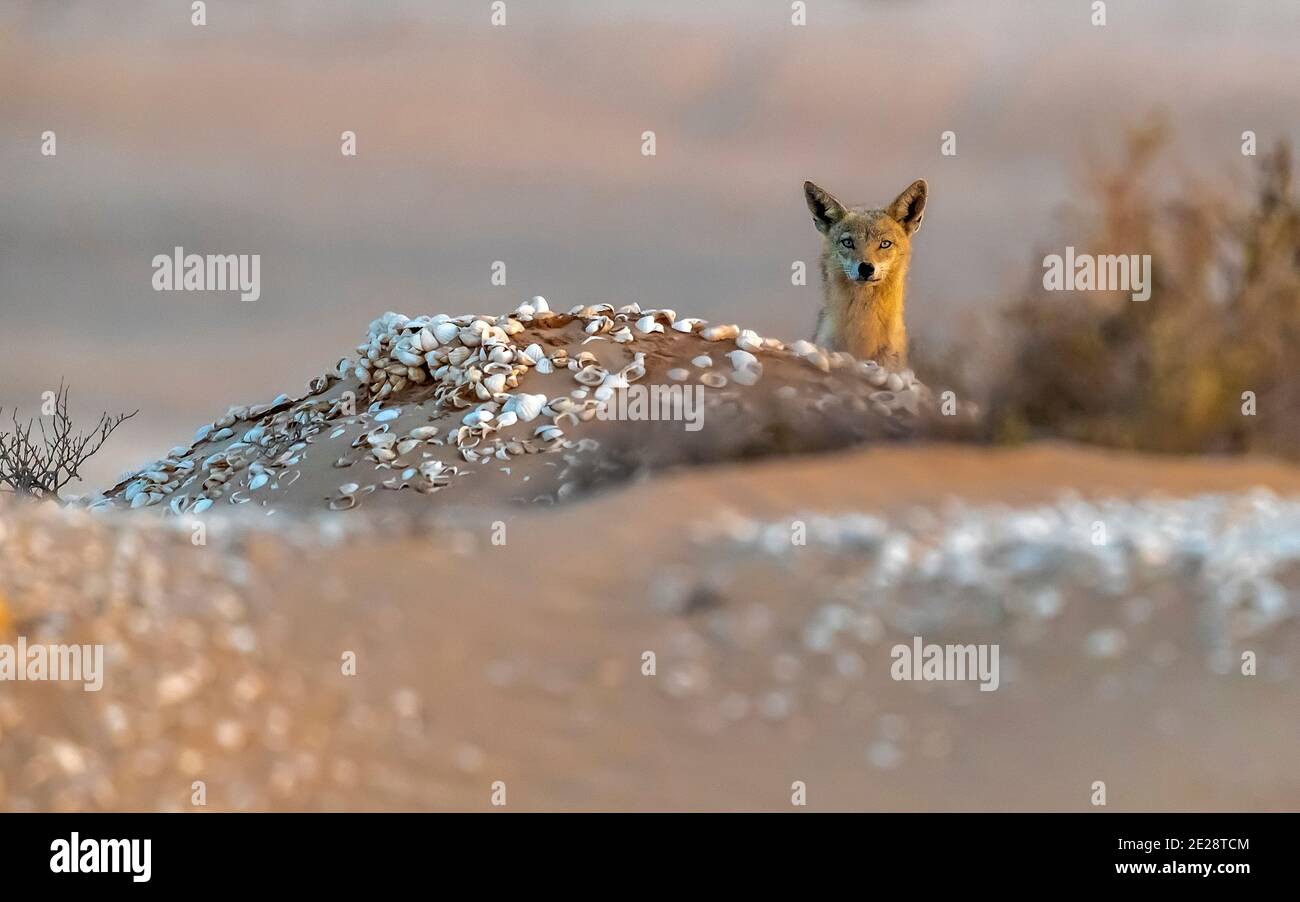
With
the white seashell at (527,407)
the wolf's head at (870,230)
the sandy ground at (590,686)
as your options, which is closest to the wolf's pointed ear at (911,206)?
the wolf's head at (870,230)

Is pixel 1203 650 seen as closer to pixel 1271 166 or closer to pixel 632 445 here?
pixel 632 445

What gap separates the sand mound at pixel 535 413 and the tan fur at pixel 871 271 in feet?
1.88

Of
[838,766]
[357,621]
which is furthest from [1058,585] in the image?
[357,621]

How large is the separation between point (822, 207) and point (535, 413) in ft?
8.36

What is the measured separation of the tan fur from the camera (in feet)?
29.7

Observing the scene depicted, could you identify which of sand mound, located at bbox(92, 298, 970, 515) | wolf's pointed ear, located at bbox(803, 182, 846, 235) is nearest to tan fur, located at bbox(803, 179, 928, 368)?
wolf's pointed ear, located at bbox(803, 182, 846, 235)

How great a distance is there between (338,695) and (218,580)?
90cm

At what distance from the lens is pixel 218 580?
17.1 feet

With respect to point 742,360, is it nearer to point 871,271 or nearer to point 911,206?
point 871,271

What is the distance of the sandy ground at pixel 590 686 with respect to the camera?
436 centimetres

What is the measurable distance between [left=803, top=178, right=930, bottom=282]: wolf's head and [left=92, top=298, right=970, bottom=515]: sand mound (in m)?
0.68

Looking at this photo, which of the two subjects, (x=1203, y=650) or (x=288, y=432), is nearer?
(x=1203, y=650)

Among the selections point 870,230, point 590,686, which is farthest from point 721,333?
point 590,686

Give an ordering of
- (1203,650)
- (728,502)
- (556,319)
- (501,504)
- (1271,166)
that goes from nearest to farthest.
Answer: (1203,650) < (728,502) < (501,504) < (1271,166) < (556,319)
